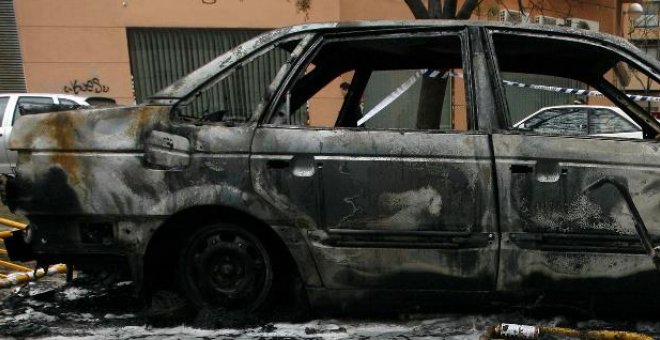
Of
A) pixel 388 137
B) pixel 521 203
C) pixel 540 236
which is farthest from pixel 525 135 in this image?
pixel 388 137

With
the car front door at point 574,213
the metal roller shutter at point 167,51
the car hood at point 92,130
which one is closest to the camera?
the car front door at point 574,213

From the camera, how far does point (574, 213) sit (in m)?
2.64

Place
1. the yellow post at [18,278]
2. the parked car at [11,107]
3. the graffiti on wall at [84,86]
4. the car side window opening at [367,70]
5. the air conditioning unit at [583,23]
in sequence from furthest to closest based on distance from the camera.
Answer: the air conditioning unit at [583,23] → the graffiti on wall at [84,86] → the parked car at [11,107] → the yellow post at [18,278] → the car side window opening at [367,70]

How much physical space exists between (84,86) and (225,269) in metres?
10.8

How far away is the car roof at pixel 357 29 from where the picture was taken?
9.34 feet

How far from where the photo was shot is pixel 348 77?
13.8 feet

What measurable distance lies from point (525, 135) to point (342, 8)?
35.3ft

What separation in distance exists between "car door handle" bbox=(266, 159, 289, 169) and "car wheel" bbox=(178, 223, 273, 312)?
0.38 meters

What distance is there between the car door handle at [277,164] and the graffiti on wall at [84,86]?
10811mm

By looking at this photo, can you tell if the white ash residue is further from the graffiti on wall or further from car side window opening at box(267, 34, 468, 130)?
the graffiti on wall

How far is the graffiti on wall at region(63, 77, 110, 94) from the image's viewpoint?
12.0 meters

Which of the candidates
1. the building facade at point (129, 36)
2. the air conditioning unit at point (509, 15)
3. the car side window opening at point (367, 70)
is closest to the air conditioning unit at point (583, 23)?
the air conditioning unit at point (509, 15)

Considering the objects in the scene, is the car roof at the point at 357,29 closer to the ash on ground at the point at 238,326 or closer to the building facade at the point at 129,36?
the ash on ground at the point at 238,326

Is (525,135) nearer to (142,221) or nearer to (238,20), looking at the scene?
(142,221)
